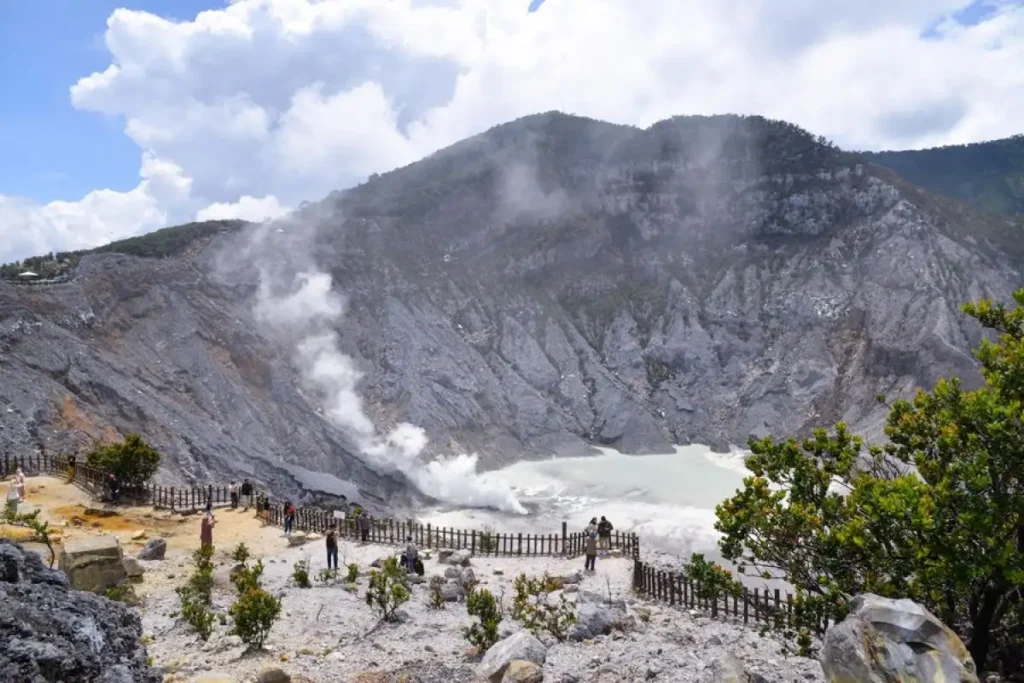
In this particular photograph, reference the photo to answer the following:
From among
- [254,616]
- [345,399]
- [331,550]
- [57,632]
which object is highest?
[345,399]

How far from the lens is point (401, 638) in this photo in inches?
532

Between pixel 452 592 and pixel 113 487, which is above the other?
pixel 113 487

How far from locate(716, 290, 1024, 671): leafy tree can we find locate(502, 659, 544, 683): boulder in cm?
347

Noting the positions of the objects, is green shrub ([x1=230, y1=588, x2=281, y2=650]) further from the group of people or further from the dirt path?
the group of people

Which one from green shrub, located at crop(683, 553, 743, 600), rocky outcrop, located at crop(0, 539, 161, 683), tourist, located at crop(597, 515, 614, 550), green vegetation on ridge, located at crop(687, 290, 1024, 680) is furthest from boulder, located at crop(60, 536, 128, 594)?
tourist, located at crop(597, 515, 614, 550)

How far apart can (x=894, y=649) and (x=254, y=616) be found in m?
9.34

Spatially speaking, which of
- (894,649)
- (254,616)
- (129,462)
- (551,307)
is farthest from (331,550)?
(551,307)

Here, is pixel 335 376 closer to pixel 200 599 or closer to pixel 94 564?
pixel 200 599

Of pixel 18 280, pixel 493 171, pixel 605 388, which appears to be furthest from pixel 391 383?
pixel 493 171

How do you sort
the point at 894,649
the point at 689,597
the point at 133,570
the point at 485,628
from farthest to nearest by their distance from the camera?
the point at 689,597 → the point at 133,570 → the point at 485,628 → the point at 894,649

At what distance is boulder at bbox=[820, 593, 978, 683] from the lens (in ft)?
22.1

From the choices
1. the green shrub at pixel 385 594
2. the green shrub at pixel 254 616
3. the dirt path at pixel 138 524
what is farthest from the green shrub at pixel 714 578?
the dirt path at pixel 138 524

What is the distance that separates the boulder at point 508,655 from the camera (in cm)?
1067

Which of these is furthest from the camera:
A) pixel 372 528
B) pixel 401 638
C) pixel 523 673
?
pixel 372 528
